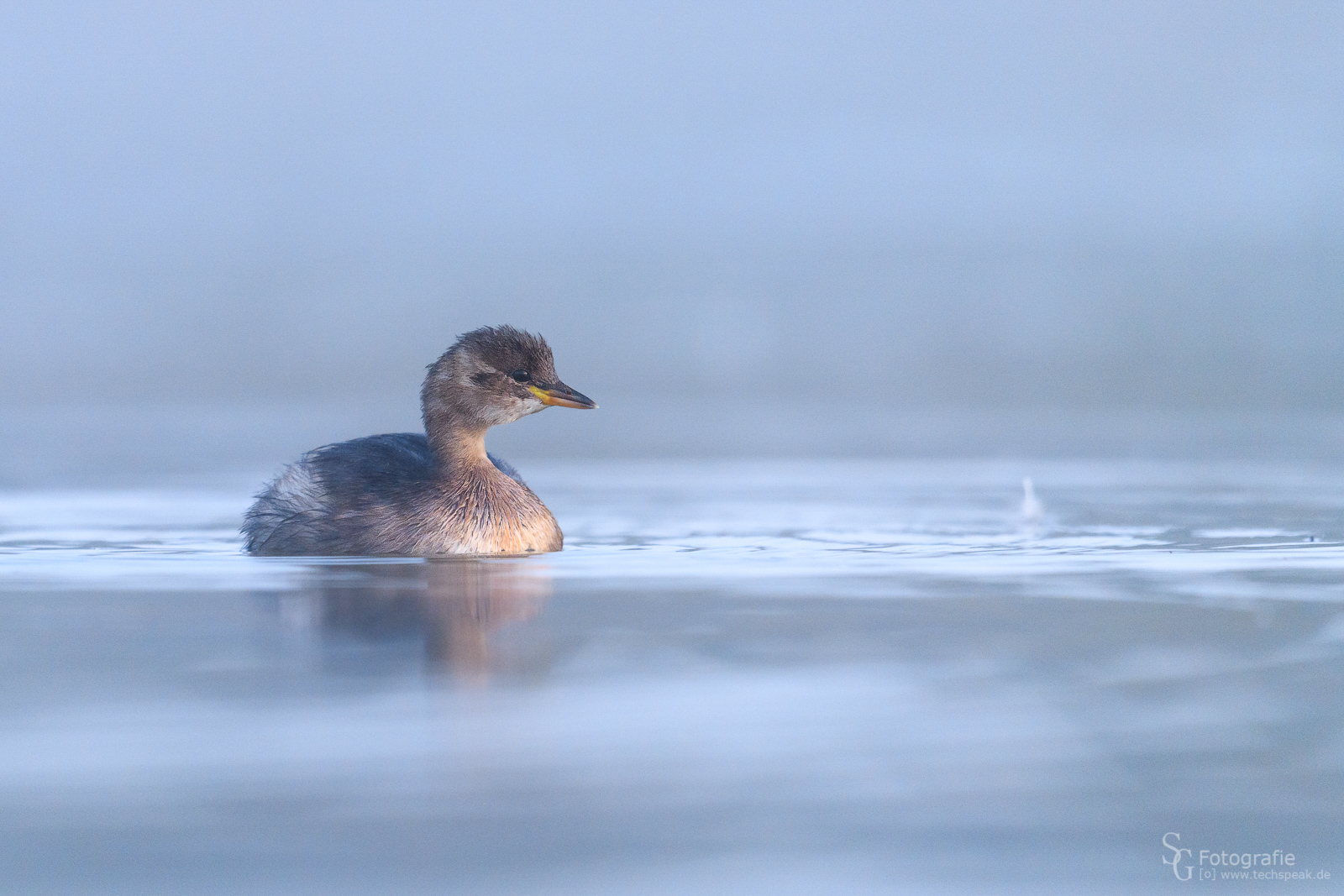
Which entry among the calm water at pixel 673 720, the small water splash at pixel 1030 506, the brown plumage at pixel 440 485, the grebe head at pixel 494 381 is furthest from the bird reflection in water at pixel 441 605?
the small water splash at pixel 1030 506

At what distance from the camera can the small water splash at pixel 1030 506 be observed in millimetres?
9526

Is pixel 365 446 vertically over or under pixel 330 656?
over

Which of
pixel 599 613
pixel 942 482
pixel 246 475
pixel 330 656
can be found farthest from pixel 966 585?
pixel 246 475

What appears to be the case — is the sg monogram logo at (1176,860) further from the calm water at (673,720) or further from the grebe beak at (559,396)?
the grebe beak at (559,396)

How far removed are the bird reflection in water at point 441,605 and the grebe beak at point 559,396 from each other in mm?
1036

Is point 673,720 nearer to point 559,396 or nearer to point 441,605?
point 441,605

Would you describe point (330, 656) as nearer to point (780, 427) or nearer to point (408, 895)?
point (408, 895)

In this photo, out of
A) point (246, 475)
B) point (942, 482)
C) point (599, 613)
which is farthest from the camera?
point (246, 475)

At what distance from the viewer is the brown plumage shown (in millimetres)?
8023

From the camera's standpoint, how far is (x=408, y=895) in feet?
9.63

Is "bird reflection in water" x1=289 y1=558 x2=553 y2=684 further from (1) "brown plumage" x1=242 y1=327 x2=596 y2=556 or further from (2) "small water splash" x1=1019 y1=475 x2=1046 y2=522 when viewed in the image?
(2) "small water splash" x1=1019 y1=475 x2=1046 y2=522

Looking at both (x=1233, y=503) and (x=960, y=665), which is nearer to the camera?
(x=960, y=665)

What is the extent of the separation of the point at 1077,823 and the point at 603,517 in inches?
260

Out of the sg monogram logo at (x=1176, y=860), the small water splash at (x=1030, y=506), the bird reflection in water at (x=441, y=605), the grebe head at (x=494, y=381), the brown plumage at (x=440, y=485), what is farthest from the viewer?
the small water splash at (x=1030, y=506)
